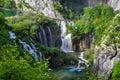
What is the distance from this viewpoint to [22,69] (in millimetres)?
21562

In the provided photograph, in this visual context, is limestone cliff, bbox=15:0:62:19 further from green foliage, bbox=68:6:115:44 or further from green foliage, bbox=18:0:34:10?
green foliage, bbox=68:6:115:44

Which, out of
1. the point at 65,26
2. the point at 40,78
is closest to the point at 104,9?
the point at 65,26

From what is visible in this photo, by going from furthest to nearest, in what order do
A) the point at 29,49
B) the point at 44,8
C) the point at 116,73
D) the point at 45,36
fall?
the point at 44,8, the point at 45,36, the point at 29,49, the point at 116,73

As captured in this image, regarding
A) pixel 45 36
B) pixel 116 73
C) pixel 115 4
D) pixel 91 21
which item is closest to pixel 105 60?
pixel 116 73

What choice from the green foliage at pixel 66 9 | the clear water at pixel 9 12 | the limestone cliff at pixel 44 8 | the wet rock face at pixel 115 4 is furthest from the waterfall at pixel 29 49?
the clear water at pixel 9 12

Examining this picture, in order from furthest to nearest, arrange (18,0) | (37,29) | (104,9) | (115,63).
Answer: (18,0) < (104,9) < (37,29) < (115,63)

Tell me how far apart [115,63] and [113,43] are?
13.2 feet

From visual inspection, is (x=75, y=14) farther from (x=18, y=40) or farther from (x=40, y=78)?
(x=40, y=78)

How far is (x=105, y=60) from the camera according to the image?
49094mm

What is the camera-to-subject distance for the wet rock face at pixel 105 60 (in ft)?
157

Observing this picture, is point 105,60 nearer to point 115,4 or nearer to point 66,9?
point 66,9

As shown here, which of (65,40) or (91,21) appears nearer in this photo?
(65,40)

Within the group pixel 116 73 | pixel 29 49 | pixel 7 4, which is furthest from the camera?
pixel 7 4

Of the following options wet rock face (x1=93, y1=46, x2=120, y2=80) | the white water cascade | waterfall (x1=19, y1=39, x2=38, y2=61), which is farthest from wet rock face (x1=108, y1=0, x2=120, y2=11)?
waterfall (x1=19, y1=39, x2=38, y2=61)
